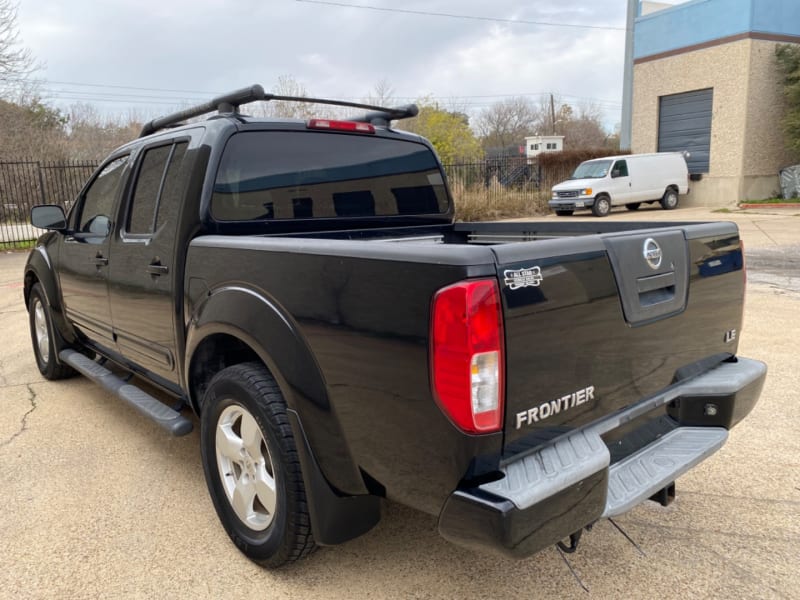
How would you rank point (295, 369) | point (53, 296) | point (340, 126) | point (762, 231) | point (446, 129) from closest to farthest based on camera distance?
point (295, 369), point (340, 126), point (53, 296), point (762, 231), point (446, 129)

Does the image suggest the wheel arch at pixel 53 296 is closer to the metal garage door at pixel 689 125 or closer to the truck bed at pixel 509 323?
the truck bed at pixel 509 323

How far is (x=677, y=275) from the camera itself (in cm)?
239

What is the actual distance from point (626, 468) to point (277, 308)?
1.42 metres

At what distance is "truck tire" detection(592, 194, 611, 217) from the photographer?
20828mm

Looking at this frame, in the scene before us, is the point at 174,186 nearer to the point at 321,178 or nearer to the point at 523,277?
the point at 321,178

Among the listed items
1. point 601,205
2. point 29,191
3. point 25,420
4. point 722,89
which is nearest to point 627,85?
point 722,89

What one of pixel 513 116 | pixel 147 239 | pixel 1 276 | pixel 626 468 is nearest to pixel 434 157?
pixel 147 239

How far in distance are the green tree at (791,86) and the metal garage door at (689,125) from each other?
98.0 inches

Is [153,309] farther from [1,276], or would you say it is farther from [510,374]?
[1,276]

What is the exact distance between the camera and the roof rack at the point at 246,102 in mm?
3213

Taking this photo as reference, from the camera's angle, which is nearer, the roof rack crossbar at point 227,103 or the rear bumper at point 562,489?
the rear bumper at point 562,489

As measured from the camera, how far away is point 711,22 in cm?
2392

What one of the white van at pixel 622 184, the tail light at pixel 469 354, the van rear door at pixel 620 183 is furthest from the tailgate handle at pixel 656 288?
the van rear door at pixel 620 183

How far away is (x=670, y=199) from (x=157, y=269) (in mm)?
23218
